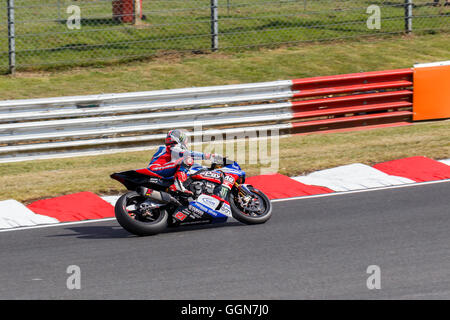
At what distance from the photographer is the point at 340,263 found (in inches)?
299

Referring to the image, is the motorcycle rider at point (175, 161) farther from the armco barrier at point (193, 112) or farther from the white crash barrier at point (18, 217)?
the armco barrier at point (193, 112)

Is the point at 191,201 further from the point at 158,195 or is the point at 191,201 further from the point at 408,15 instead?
the point at 408,15

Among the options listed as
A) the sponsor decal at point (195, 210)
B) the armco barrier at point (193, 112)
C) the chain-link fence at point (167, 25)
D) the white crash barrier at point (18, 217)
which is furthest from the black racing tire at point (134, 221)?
the chain-link fence at point (167, 25)

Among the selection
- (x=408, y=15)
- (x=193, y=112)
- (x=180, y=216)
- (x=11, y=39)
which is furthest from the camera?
(x=408, y=15)

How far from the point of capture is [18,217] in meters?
10.3

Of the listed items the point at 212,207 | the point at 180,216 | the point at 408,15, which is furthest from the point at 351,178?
the point at 408,15

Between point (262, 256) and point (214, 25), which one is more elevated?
point (214, 25)

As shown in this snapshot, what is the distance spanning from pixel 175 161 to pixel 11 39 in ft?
27.1

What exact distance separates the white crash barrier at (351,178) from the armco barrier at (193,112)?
2699 mm

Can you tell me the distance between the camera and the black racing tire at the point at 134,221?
29.0 feet

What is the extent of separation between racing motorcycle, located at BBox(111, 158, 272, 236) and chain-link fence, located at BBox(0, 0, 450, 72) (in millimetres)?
7775

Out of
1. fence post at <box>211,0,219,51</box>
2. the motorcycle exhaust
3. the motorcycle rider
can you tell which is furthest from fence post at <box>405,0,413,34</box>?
the motorcycle exhaust
